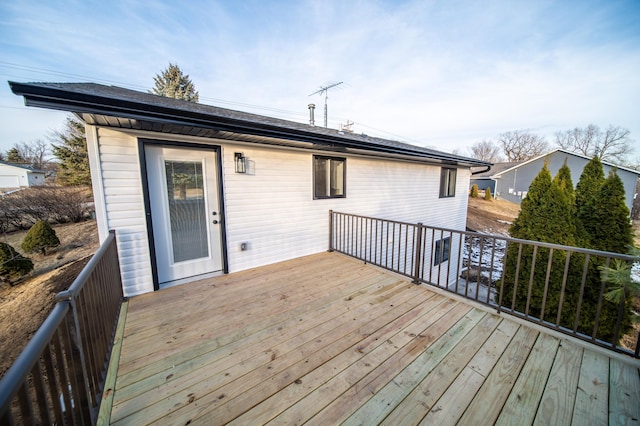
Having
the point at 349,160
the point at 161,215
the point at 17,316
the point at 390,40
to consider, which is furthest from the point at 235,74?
the point at 17,316

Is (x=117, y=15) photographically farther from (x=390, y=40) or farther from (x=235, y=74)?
(x=390, y=40)

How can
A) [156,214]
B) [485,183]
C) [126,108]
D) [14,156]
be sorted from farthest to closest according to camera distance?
[485,183]
[14,156]
[156,214]
[126,108]

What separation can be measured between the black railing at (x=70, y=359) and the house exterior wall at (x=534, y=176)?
21004 millimetres

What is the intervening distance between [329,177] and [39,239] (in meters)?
8.99

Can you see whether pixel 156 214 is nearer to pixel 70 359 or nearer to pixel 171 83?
pixel 70 359

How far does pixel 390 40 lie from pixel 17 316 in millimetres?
10814

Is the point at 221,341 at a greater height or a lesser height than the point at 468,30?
lesser

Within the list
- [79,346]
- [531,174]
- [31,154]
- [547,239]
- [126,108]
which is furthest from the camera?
[31,154]

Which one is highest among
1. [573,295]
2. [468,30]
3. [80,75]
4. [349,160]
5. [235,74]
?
[80,75]

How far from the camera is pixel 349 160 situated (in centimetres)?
520

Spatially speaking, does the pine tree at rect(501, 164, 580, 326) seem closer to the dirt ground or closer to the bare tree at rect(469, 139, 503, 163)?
the dirt ground

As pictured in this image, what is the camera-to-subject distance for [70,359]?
1.20 metres

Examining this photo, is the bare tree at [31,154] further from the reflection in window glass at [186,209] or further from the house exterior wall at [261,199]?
the reflection in window glass at [186,209]

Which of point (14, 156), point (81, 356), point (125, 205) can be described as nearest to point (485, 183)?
point (125, 205)
